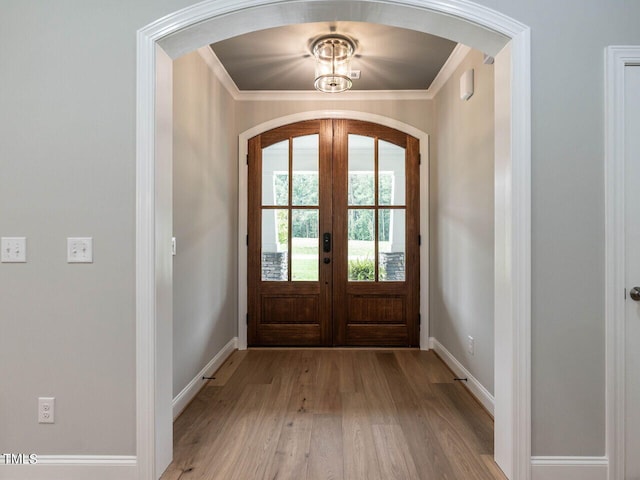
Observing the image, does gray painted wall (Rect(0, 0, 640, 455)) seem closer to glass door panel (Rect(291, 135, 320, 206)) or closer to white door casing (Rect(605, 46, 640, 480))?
white door casing (Rect(605, 46, 640, 480))

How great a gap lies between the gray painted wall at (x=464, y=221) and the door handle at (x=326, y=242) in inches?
40.5

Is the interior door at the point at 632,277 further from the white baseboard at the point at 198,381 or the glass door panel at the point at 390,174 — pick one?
the white baseboard at the point at 198,381

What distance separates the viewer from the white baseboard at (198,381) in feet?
8.21

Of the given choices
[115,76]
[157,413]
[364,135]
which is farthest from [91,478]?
[364,135]

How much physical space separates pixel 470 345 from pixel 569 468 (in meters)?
1.19

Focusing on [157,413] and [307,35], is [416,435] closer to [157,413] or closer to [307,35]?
[157,413]

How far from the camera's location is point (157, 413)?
5.90 ft

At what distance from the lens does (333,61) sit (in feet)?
9.86

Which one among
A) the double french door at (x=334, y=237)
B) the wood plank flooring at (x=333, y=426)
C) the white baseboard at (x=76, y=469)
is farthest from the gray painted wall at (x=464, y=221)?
the white baseboard at (x=76, y=469)

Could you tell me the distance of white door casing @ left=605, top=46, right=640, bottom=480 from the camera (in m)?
1.76

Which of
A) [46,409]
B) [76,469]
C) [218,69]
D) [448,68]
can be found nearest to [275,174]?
[218,69]

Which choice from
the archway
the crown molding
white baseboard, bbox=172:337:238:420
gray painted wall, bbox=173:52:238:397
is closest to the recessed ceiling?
the crown molding

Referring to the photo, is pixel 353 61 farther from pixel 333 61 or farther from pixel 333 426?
pixel 333 426

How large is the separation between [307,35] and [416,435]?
272cm
